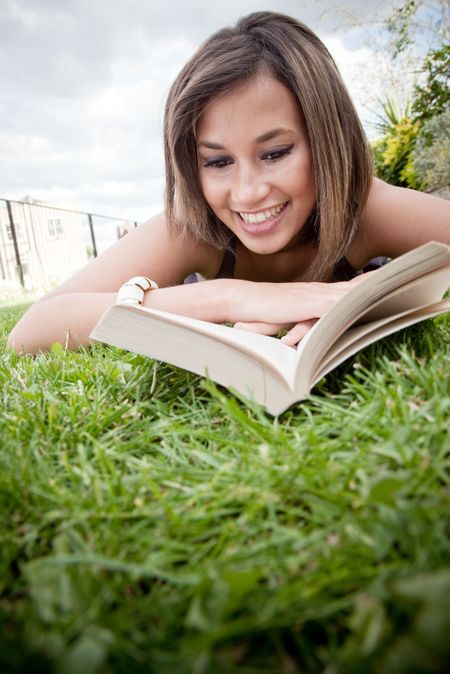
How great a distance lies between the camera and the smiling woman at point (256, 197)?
1739 millimetres

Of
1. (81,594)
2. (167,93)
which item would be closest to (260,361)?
(81,594)

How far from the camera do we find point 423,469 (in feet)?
2.04

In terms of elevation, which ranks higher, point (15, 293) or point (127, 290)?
point (127, 290)

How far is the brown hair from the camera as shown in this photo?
1.81 metres

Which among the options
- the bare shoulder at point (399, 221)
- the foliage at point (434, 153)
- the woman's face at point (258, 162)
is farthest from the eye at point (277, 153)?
the foliage at point (434, 153)

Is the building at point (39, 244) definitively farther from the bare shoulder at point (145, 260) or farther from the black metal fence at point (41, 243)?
the bare shoulder at point (145, 260)

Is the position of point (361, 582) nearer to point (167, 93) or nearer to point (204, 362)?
point (204, 362)

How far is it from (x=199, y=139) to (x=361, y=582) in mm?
1770

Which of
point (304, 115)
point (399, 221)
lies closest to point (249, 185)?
point (304, 115)

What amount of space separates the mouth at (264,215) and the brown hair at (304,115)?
172mm

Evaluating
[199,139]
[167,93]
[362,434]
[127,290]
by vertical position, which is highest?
[167,93]

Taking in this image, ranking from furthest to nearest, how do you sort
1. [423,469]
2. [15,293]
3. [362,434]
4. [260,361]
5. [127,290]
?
1. [15,293]
2. [127,290]
3. [260,361]
4. [362,434]
5. [423,469]

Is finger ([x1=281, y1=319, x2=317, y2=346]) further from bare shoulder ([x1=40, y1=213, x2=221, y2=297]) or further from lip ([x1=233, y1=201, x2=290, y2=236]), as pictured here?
bare shoulder ([x1=40, y1=213, x2=221, y2=297])

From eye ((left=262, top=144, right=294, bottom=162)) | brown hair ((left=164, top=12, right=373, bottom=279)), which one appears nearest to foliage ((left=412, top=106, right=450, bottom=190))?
brown hair ((left=164, top=12, right=373, bottom=279))
